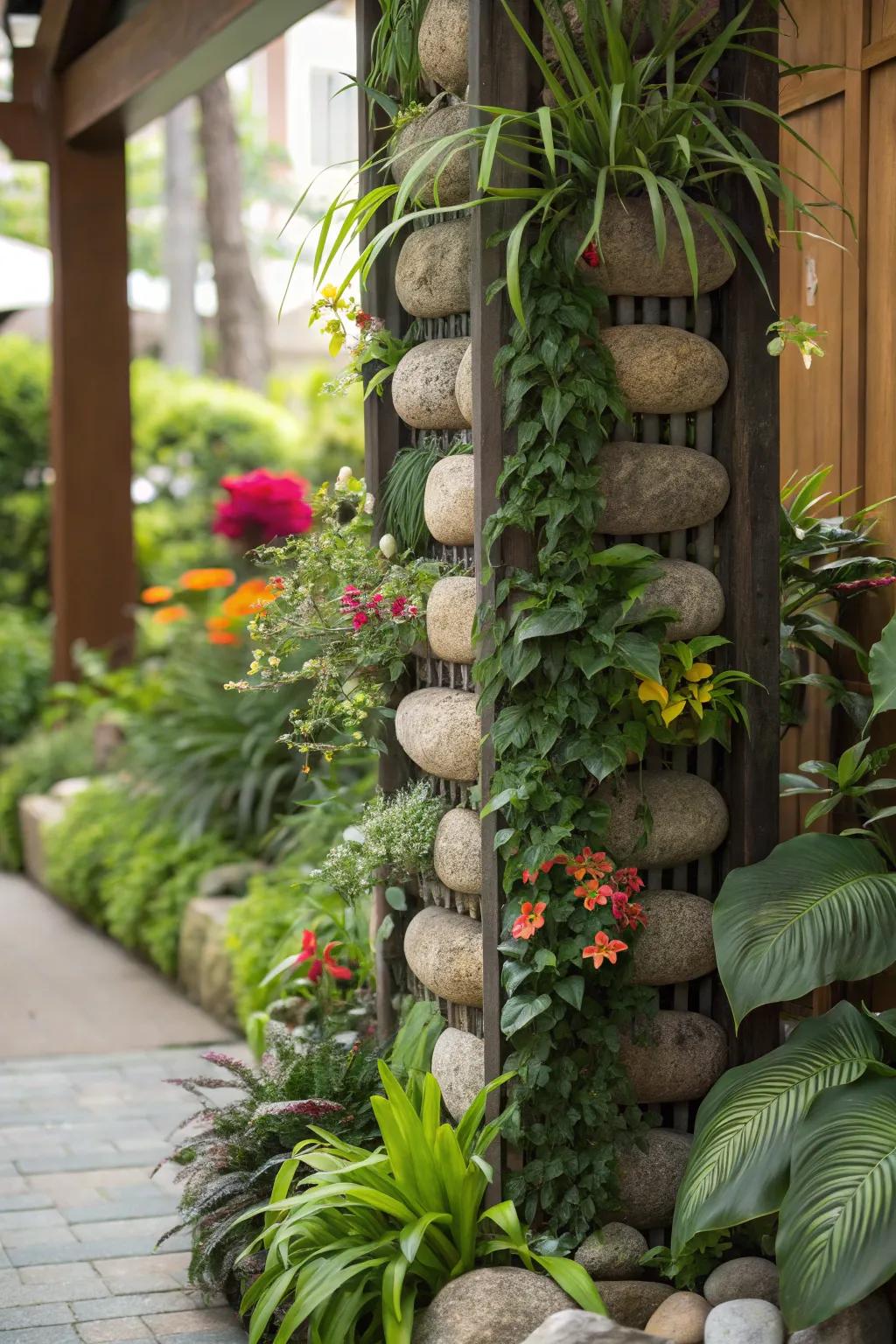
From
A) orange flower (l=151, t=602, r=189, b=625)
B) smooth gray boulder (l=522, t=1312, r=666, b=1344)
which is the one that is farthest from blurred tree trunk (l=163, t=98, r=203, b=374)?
smooth gray boulder (l=522, t=1312, r=666, b=1344)

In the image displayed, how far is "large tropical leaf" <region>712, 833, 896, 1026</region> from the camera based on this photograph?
2.74 meters

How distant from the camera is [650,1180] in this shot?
297 cm

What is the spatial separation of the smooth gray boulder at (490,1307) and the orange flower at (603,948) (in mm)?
545

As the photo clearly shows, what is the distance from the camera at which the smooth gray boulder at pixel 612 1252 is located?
288cm

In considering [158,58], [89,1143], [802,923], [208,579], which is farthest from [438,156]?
[208,579]

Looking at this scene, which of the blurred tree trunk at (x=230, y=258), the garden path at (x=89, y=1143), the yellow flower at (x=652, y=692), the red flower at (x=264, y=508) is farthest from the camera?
the blurred tree trunk at (x=230, y=258)

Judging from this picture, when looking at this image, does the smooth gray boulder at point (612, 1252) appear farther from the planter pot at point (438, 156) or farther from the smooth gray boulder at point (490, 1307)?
the planter pot at point (438, 156)

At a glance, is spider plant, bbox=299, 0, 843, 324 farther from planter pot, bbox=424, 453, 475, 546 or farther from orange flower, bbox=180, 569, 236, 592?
orange flower, bbox=180, 569, 236, 592

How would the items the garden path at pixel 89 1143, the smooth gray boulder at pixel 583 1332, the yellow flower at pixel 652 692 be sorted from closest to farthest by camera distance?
the smooth gray boulder at pixel 583 1332 < the yellow flower at pixel 652 692 < the garden path at pixel 89 1143

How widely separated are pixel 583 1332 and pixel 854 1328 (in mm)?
486

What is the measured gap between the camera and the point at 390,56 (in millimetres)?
3363

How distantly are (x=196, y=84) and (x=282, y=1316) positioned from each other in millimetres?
5214

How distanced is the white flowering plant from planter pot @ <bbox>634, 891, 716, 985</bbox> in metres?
0.75

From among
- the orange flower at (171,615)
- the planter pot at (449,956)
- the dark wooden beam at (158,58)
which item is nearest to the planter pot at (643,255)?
the planter pot at (449,956)
